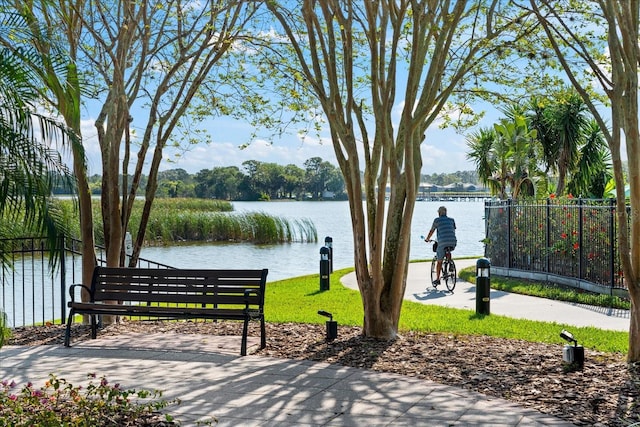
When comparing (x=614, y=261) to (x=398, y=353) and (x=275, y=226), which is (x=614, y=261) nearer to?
(x=398, y=353)

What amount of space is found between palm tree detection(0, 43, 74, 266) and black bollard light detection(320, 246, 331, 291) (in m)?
10.5

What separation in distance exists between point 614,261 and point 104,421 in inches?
453

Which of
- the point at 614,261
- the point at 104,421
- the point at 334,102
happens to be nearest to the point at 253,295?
the point at 334,102

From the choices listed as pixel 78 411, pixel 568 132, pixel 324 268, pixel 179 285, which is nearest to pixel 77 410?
pixel 78 411

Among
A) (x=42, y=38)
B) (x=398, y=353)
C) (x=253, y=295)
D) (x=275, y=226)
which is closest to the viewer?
(x=42, y=38)

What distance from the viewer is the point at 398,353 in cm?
837

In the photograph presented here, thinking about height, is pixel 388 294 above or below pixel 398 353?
above

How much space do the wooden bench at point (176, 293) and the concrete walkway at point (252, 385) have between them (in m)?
0.44

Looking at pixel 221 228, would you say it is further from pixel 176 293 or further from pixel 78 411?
pixel 78 411

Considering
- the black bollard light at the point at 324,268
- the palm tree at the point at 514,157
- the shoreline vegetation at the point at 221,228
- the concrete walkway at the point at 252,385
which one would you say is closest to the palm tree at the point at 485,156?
the palm tree at the point at 514,157

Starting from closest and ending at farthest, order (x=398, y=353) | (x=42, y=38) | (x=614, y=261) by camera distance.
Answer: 1. (x=42, y=38)
2. (x=398, y=353)
3. (x=614, y=261)

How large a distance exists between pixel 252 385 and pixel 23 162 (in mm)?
2918

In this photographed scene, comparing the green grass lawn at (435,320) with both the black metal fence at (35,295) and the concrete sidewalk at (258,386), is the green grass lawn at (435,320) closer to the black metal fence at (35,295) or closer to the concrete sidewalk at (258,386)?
the black metal fence at (35,295)

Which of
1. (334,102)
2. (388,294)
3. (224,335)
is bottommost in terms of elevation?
(224,335)
